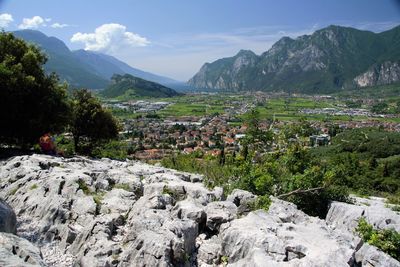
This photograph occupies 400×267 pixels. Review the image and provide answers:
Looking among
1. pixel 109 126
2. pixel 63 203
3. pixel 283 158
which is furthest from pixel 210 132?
pixel 63 203

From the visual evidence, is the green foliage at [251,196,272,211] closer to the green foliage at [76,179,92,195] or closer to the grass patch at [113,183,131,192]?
the grass patch at [113,183,131,192]

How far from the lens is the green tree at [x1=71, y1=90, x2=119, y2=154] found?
84.1 feet

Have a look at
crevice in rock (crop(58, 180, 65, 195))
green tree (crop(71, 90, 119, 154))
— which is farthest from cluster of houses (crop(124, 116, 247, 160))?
crevice in rock (crop(58, 180, 65, 195))

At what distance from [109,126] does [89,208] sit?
16162 millimetres

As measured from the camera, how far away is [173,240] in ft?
28.1

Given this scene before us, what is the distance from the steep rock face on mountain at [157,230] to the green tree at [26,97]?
7.75m

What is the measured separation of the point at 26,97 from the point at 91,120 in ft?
18.1

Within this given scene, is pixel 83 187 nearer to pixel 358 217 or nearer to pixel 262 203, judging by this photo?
pixel 262 203

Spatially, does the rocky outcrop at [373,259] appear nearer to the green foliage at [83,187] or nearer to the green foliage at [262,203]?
the green foliage at [262,203]

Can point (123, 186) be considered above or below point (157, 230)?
below

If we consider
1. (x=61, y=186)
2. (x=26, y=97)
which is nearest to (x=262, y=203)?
(x=61, y=186)

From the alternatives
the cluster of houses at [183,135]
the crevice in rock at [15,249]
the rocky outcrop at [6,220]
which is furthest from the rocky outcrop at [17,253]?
the cluster of houses at [183,135]

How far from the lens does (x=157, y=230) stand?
9.09 metres

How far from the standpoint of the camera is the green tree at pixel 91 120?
84.1ft
